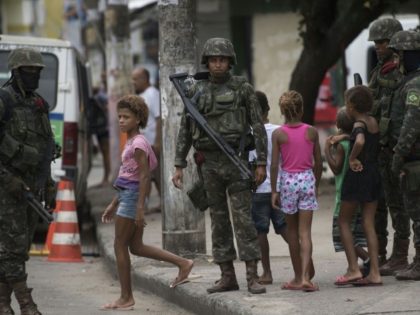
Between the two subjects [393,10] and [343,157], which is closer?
[343,157]

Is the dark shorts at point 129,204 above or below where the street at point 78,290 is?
above

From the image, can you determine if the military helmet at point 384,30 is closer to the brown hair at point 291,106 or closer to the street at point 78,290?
the brown hair at point 291,106

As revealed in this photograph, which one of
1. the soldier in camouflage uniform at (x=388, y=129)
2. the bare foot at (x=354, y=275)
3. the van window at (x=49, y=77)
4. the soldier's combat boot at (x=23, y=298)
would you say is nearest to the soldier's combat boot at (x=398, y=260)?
the soldier in camouflage uniform at (x=388, y=129)

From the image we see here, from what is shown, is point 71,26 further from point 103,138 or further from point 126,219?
point 126,219

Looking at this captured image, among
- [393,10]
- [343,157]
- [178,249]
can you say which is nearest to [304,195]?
[343,157]

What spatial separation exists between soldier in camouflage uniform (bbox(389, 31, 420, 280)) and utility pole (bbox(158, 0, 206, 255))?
7.89 ft

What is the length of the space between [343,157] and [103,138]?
12969 mm

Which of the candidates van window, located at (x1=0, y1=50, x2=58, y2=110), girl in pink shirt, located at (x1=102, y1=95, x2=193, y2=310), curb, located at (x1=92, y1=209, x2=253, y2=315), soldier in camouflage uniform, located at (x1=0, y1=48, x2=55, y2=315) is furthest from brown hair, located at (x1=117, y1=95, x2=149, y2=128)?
van window, located at (x1=0, y1=50, x2=58, y2=110)

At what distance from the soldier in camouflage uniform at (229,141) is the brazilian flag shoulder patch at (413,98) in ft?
3.41

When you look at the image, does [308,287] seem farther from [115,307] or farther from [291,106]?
[115,307]

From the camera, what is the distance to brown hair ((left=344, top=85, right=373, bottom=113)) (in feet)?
27.6

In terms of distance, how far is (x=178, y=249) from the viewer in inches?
415

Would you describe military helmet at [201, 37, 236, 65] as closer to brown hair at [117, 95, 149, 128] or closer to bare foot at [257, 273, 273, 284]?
brown hair at [117, 95, 149, 128]

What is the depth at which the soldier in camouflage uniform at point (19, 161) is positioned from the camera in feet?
27.0
